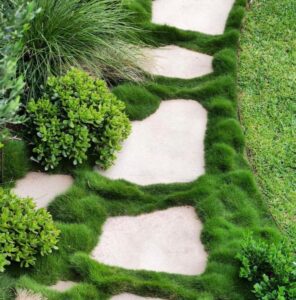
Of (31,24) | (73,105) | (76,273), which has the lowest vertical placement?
(76,273)

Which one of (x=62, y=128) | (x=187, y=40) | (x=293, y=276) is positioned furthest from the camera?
(x=187, y=40)

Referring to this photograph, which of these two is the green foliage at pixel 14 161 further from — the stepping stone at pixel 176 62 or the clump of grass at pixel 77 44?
the stepping stone at pixel 176 62

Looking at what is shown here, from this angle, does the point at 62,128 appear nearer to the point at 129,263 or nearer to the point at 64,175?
the point at 64,175

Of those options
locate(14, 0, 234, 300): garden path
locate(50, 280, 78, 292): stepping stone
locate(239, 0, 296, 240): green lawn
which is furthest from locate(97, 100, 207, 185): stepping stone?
locate(50, 280, 78, 292): stepping stone

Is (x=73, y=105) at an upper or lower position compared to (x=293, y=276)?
upper

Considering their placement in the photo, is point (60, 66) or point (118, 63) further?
point (118, 63)

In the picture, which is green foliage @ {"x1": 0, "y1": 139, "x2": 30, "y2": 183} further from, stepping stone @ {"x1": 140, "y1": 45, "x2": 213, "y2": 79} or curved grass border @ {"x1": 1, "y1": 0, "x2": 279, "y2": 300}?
stepping stone @ {"x1": 140, "y1": 45, "x2": 213, "y2": 79}

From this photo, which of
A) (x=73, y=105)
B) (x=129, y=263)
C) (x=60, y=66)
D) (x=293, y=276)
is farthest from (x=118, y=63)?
(x=293, y=276)

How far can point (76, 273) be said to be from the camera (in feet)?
12.6

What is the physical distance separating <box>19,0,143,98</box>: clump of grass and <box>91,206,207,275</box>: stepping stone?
1.30 m

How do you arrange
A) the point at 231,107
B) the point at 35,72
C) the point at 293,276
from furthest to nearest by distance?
the point at 231,107 → the point at 35,72 → the point at 293,276

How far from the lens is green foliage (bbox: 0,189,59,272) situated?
12.2ft

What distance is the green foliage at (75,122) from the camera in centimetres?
434

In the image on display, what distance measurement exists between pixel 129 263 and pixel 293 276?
3.29 feet
